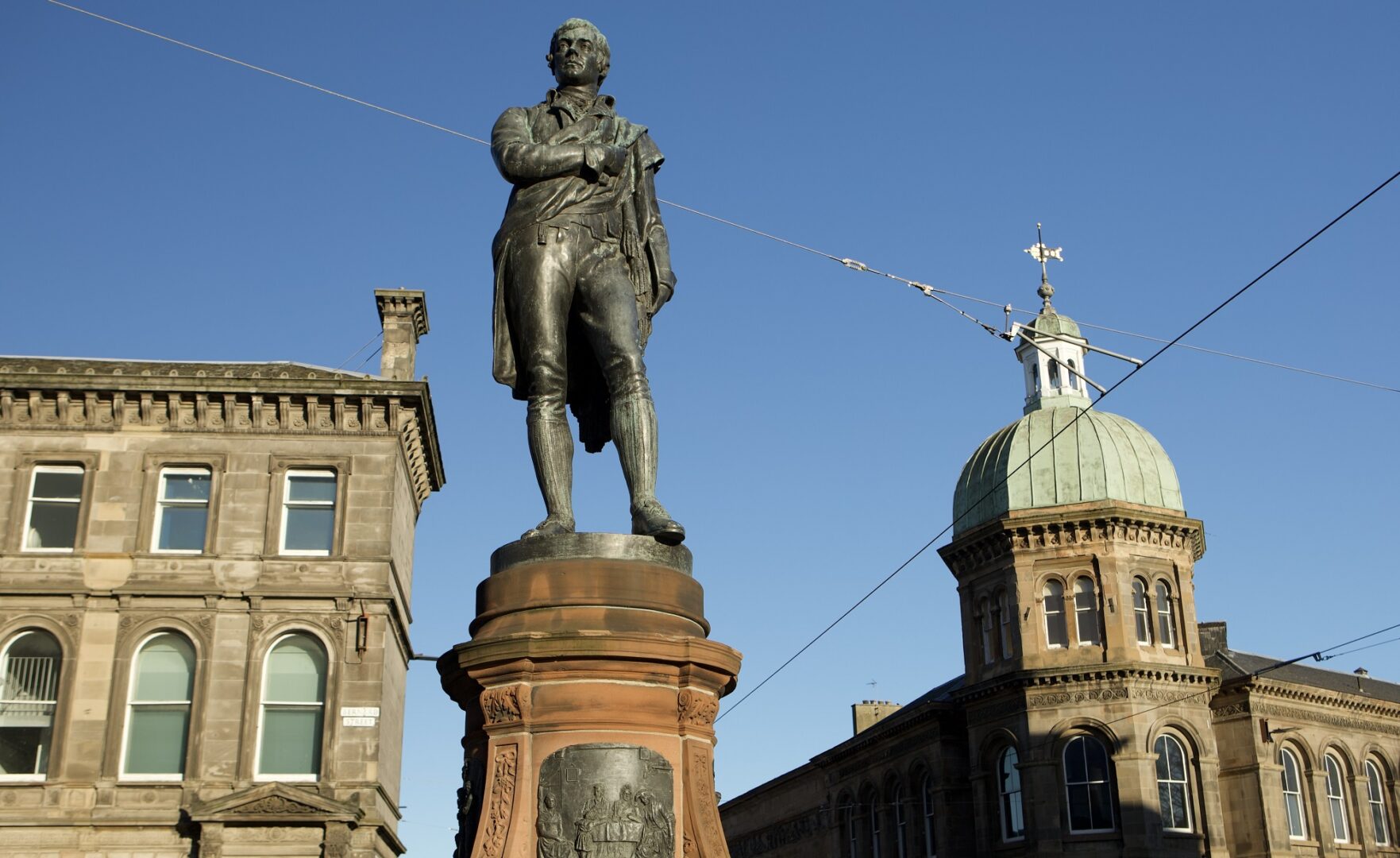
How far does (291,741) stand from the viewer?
27.0 metres

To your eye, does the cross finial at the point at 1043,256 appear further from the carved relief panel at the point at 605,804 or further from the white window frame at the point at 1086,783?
the carved relief panel at the point at 605,804

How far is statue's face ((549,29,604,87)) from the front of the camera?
30.0ft

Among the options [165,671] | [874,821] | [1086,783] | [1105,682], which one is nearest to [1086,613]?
[1105,682]

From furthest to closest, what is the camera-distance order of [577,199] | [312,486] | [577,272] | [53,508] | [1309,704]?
[1309,704] → [312,486] → [53,508] → [577,199] → [577,272]

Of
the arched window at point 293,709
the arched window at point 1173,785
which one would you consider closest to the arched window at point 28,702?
the arched window at point 293,709

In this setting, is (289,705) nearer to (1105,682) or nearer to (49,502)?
(49,502)

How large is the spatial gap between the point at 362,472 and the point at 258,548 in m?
2.50

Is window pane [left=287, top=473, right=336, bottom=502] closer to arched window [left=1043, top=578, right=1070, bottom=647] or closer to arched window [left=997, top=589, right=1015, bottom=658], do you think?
arched window [left=997, top=589, right=1015, bottom=658]

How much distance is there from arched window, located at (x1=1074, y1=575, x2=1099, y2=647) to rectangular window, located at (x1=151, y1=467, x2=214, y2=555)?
24.4 meters

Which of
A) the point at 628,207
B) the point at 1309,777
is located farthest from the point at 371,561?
the point at 1309,777

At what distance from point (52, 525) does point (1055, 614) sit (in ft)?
87.7

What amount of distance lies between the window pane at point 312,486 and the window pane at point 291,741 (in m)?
4.29

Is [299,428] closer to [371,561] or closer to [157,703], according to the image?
[371,561]

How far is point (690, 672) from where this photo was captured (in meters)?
7.91
